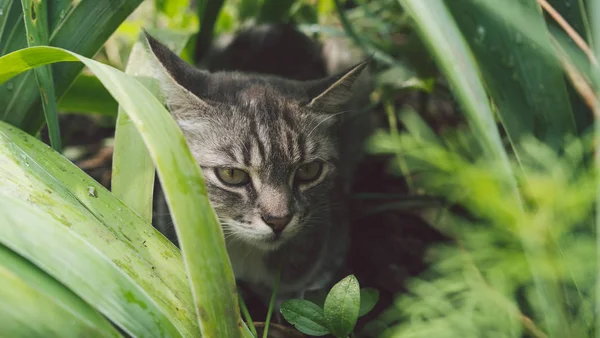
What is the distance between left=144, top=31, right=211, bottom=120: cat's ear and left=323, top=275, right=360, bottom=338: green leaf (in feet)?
2.45

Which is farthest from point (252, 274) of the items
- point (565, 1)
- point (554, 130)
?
point (565, 1)

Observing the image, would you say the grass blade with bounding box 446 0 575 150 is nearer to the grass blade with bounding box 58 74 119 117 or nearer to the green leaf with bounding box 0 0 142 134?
the green leaf with bounding box 0 0 142 134

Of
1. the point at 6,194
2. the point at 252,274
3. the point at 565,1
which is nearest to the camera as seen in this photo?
the point at 6,194

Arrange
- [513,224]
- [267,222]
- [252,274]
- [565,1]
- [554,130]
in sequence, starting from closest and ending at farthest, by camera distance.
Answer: [513,224], [554,130], [565,1], [267,222], [252,274]

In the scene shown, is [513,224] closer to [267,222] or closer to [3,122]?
[267,222]

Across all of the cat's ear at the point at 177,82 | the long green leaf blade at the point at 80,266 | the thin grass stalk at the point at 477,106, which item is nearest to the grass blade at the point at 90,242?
the long green leaf blade at the point at 80,266

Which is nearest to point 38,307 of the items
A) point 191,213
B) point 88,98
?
point 191,213

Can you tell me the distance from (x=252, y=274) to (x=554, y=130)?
3.74ft

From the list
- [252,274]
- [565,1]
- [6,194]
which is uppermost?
[6,194]

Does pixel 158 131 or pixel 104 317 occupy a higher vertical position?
pixel 158 131

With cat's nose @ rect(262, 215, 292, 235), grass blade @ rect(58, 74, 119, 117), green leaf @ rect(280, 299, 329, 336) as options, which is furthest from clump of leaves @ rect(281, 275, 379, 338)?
grass blade @ rect(58, 74, 119, 117)

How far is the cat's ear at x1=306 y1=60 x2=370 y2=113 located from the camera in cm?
171

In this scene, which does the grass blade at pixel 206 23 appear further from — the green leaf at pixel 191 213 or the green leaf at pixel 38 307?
the green leaf at pixel 38 307

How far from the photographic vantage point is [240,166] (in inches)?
64.7
